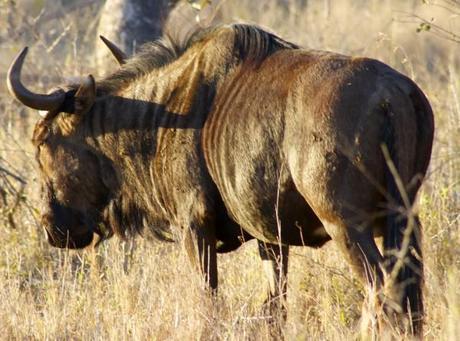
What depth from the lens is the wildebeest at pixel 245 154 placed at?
17.1 feet

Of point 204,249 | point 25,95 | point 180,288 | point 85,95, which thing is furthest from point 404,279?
point 25,95

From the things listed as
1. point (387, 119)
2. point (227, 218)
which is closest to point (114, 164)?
point (227, 218)

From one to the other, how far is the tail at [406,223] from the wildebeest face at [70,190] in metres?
2.10

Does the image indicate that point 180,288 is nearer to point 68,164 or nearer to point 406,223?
point 68,164

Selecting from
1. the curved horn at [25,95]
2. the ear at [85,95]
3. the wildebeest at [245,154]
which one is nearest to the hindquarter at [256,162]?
the wildebeest at [245,154]

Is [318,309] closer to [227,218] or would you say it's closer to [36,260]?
[227,218]

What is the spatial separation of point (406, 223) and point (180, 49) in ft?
6.31

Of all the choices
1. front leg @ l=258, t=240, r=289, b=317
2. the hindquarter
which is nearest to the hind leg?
the hindquarter

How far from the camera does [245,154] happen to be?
18.7ft

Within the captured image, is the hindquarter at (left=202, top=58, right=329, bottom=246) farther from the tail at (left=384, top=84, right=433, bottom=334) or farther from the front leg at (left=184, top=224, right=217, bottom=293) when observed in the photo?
the tail at (left=384, top=84, right=433, bottom=334)

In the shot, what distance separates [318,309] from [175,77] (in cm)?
160

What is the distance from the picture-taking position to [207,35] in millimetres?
6383

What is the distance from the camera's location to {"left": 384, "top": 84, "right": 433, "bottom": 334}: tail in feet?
17.1

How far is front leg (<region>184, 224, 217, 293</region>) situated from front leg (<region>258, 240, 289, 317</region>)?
0.37 meters
